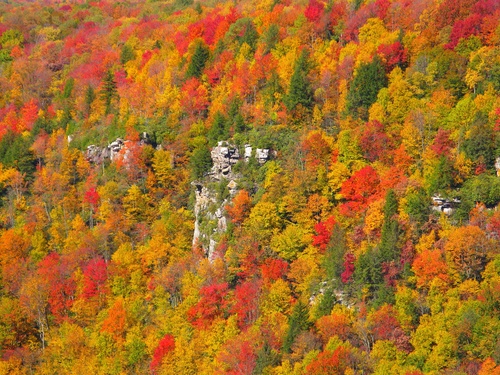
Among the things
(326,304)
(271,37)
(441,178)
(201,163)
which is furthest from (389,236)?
(271,37)

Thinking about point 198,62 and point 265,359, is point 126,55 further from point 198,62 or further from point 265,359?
point 265,359

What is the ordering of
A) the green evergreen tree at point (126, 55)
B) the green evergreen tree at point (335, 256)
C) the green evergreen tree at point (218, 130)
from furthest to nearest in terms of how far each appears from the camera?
the green evergreen tree at point (126, 55) → the green evergreen tree at point (218, 130) → the green evergreen tree at point (335, 256)

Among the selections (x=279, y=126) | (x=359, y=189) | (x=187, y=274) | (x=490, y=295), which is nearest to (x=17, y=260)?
(x=187, y=274)

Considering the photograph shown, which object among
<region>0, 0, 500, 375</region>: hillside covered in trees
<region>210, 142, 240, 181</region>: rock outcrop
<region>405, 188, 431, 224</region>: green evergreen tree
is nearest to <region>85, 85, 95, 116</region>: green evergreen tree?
<region>0, 0, 500, 375</region>: hillside covered in trees

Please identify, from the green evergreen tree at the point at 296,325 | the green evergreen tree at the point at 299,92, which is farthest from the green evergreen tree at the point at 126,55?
the green evergreen tree at the point at 296,325

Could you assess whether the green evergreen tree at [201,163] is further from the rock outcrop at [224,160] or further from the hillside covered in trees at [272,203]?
the rock outcrop at [224,160]

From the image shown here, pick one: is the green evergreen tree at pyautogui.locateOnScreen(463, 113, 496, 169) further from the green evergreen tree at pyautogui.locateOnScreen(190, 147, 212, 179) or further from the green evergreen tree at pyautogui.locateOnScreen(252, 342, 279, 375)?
the green evergreen tree at pyautogui.locateOnScreen(190, 147, 212, 179)

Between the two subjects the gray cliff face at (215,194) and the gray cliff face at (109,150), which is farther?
the gray cliff face at (109,150)
